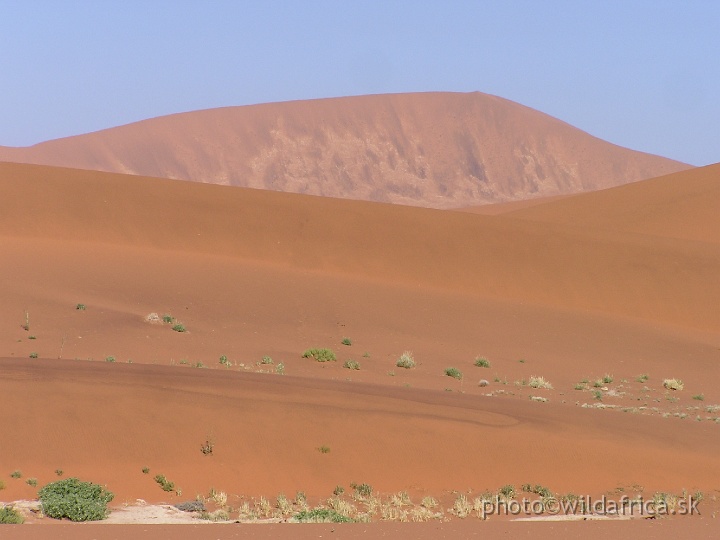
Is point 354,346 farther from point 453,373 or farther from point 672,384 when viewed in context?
point 672,384

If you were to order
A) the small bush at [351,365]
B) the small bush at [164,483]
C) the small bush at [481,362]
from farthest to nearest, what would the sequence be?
the small bush at [481,362], the small bush at [351,365], the small bush at [164,483]

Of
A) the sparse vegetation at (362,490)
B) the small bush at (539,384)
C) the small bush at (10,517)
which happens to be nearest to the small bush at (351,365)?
the small bush at (539,384)

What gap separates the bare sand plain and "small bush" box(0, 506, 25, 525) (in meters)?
0.53

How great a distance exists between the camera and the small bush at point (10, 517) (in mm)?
9945

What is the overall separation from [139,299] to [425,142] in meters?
93.5

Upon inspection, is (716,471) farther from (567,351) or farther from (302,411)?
(567,351)

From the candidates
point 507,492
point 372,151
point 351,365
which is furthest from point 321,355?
point 372,151

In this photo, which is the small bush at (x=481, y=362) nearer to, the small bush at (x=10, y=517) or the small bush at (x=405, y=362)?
the small bush at (x=405, y=362)

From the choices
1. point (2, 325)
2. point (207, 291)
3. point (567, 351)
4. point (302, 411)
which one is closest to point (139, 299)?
point (207, 291)

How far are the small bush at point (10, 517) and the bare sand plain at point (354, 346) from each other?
53 cm

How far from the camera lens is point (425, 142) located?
121312 millimetres

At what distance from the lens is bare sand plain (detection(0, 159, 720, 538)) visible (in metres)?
13.2

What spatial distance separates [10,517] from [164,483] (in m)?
2.55

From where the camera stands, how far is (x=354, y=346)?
91.3ft
